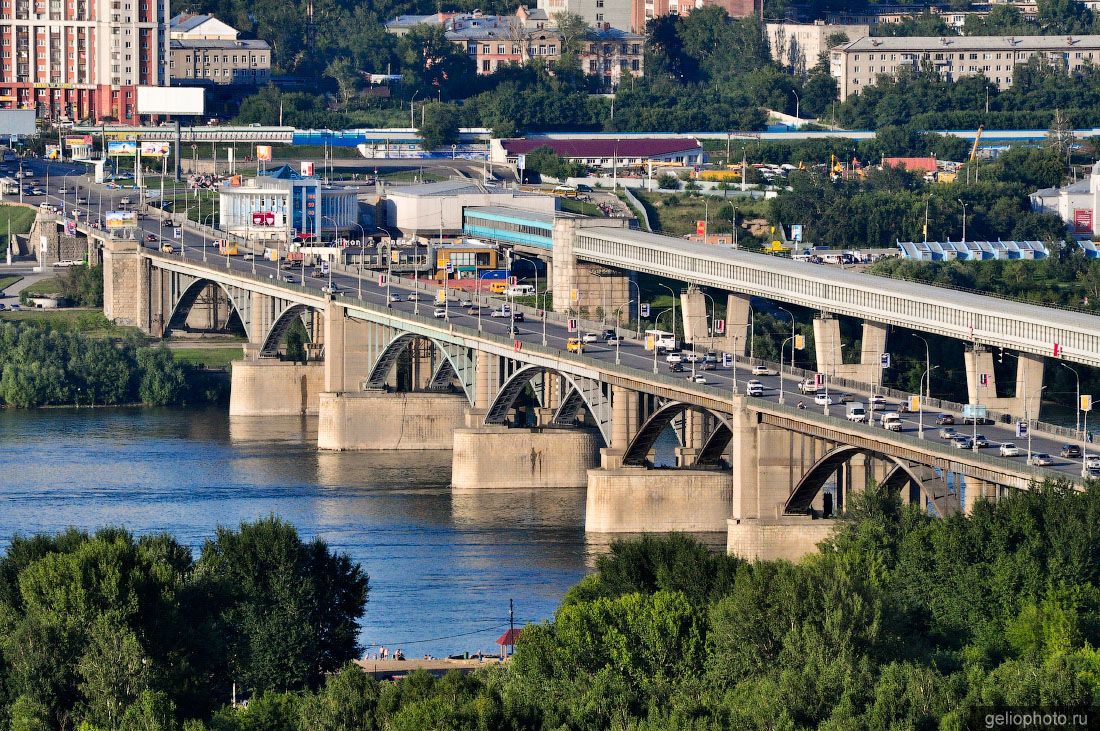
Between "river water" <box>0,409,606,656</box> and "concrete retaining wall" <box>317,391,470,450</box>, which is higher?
"concrete retaining wall" <box>317,391,470,450</box>

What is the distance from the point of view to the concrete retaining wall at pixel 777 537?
10225 centimetres

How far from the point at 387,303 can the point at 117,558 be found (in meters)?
68.6

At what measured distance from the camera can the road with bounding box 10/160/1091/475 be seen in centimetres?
9944

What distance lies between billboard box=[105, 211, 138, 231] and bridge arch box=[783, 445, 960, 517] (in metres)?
92.2

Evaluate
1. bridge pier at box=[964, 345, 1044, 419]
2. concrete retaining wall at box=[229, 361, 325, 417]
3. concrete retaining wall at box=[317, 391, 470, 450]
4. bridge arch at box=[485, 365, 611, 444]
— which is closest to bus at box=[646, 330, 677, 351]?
bridge arch at box=[485, 365, 611, 444]

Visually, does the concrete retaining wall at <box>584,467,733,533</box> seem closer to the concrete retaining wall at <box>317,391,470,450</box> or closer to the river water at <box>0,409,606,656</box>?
the river water at <box>0,409,606,656</box>

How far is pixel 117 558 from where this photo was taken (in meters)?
79.0

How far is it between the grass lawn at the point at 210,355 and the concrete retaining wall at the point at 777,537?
65.7 metres

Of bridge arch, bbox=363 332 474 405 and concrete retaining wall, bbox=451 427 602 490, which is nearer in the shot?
concrete retaining wall, bbox=451 427 602 490

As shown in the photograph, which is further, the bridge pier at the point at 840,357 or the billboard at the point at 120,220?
the billboard at the point at 120,220

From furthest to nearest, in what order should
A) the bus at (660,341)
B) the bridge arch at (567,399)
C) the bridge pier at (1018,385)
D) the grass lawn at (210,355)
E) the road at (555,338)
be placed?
the grass lawn at (210,355) < the bus at (660,341) < the bridge arch at (567,399) < the bridge pier at (1018,385) < the road at (555,338)

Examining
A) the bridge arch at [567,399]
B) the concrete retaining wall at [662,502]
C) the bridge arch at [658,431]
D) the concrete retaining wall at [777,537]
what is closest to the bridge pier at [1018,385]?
the concrete retaining wall at [777,537]

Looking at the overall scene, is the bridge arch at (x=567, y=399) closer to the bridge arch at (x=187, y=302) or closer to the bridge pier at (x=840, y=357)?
the bridge pier at (x=840, y=357)

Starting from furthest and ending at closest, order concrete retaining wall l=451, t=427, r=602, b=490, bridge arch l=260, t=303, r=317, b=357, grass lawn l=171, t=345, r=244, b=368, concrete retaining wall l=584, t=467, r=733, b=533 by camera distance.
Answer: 1. grass lawn l=171, t=345, r=244, b=368
2. bridge arch l=260, t=303, r=317, b=357
3. concrete retaining wall l=451, t=427, r=602, b=490
4. concrete retaining wall l=584, t=467, r=733, b=533
